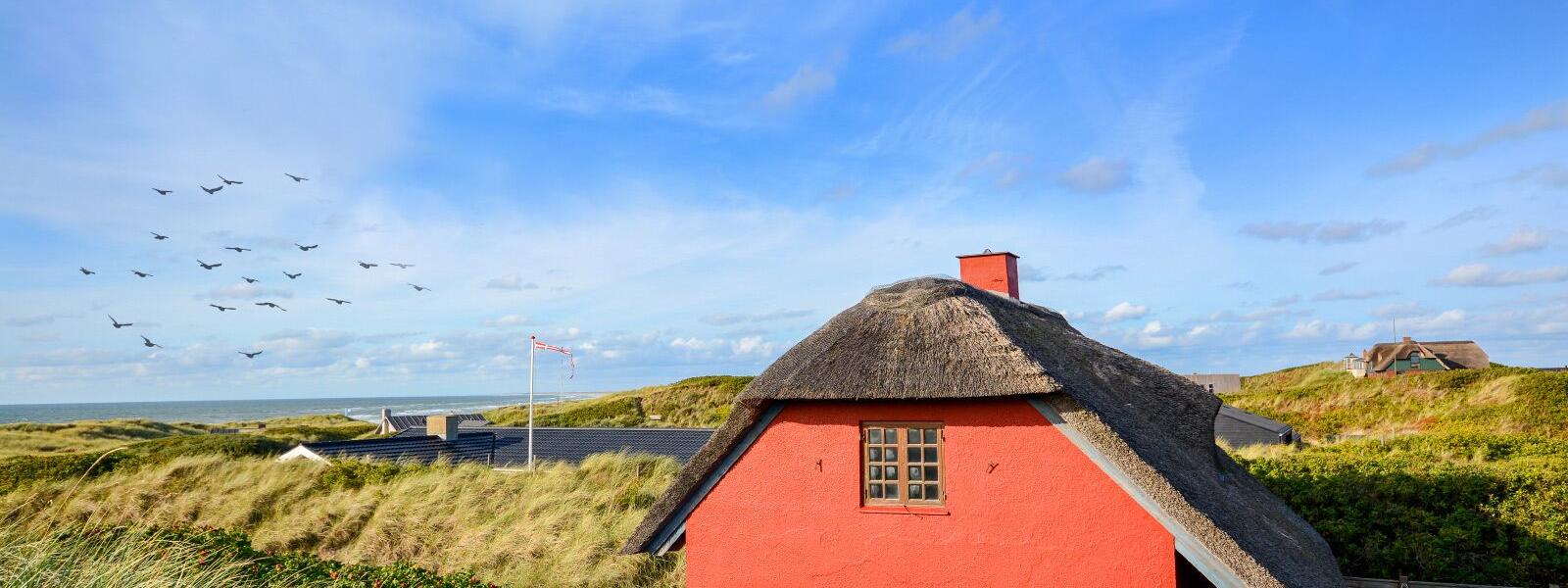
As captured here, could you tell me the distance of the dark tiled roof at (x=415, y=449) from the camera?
20.4 meters

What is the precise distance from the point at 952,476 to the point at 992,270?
5.80 meters

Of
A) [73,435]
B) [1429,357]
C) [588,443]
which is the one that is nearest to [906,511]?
[588,443]

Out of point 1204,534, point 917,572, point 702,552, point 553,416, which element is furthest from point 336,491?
point 553,416

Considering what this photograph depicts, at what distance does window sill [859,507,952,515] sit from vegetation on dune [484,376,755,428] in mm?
31661

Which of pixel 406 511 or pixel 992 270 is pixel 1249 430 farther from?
pixel 406 511

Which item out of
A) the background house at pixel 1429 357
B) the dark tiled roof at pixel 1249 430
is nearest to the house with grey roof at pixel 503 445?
the dark tiled roof at pixel 1249 430

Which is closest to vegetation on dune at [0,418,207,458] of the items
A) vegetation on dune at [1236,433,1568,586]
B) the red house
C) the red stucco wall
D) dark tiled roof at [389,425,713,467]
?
dark tiled roof at [389,425,713,467]

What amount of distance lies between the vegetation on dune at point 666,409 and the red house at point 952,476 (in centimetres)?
3114

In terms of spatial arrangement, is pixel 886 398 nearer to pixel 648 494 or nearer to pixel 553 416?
pixel 648 494

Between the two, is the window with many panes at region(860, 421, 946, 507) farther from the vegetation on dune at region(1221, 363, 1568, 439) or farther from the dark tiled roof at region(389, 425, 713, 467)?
the vegetation on dune at region(1221, 363, 1568, 439)

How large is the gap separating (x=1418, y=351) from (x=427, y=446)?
49396mm

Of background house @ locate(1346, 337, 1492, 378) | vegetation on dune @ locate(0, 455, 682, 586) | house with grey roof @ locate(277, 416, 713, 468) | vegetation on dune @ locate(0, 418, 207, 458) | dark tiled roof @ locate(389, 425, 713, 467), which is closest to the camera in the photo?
vegetation on dune @ locate(0, 455, 682, 586)

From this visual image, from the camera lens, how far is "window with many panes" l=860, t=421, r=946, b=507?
A: 7.89 meters

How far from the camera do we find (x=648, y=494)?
16.1 meters
